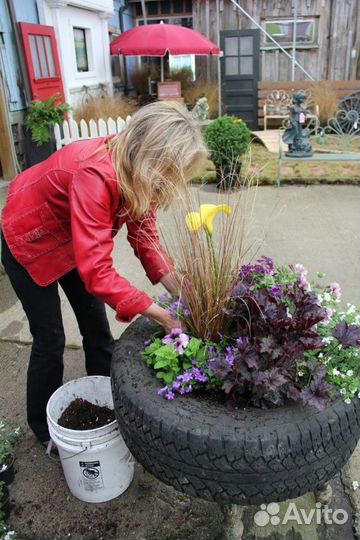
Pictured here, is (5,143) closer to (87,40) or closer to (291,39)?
(87,40)

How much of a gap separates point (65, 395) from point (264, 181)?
16.4 feet

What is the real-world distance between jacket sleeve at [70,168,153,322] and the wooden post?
208 inches

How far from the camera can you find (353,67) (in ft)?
39.3

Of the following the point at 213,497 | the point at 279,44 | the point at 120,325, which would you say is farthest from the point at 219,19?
the point at 213,497

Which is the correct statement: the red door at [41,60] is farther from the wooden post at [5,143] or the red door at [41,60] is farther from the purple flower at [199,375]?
the purple flower at [199,375]

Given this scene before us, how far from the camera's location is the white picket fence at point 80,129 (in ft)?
23.1

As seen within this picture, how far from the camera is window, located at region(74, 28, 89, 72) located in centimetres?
862

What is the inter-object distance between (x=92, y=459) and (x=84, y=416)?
1.06 ft

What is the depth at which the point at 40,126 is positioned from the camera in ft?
21.7

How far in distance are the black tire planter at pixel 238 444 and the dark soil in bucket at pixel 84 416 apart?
0.58m

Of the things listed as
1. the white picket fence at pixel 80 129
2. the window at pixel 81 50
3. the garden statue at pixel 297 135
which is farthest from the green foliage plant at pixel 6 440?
the window at pixel 81 50

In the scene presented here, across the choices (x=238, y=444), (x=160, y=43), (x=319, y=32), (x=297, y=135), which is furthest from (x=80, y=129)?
A: (x=319, y=32)

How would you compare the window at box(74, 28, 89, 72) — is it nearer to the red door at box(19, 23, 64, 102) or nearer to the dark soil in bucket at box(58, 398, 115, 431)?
the red door at box(19, 23, 64, 102)

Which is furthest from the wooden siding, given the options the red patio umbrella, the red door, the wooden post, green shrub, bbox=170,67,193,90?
the wooden post
